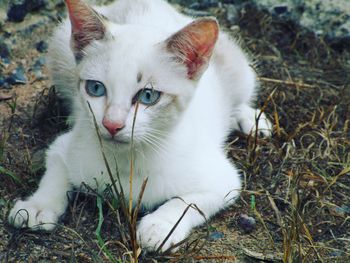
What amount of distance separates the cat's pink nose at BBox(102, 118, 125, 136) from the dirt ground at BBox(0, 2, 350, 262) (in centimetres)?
48

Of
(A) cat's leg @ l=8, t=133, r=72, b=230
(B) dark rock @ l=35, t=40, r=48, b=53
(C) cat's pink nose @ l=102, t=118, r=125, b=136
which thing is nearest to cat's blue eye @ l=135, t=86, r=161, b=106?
(C) cat's pink nose @ l=102, t=118, r=125, b=136

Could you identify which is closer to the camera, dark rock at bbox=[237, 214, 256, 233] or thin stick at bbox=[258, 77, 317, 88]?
dark rock at bbox=[237, 214, 256, 233]

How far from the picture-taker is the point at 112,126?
2469mm

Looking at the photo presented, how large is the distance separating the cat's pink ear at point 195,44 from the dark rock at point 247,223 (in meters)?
0.72

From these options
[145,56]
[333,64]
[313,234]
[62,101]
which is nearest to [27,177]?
[62,101]

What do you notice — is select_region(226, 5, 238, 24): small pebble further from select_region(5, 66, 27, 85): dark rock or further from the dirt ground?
select_region(5, 66, 27, 85): dark rock

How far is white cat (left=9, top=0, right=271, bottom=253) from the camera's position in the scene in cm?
256

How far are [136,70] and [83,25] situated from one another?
35cm

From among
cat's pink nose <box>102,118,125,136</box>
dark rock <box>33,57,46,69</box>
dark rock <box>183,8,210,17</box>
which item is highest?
cat's pink nose <box>102,118,125,136</box>

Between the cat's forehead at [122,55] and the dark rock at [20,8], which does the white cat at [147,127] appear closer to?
the cat's forehead at [122,55]

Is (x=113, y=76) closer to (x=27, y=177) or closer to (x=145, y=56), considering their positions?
(x=145, y=56)

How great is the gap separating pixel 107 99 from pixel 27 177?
84 cm

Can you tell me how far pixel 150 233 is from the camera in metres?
2.66

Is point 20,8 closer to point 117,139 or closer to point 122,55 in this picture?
point 122,55
